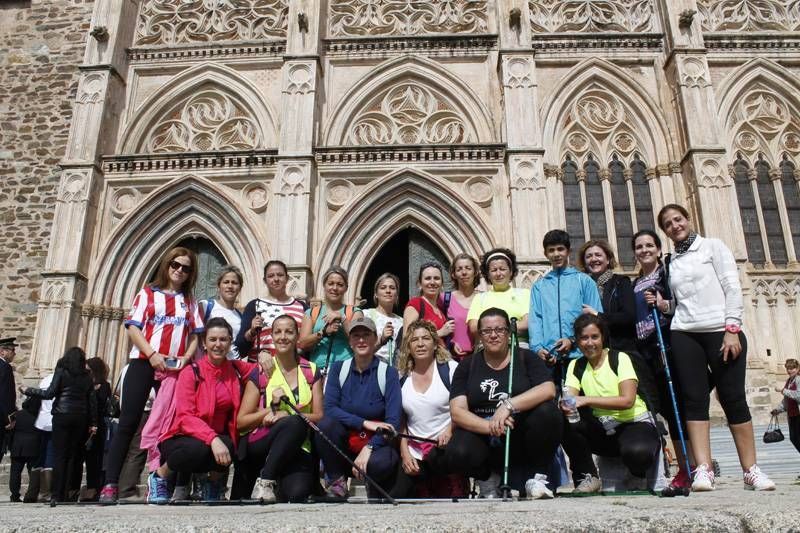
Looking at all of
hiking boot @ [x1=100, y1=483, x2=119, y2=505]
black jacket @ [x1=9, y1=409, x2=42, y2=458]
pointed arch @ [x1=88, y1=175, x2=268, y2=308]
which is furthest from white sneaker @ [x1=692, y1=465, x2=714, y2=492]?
pointed arch @ [x1=88, y1=175, x2=268, y2=308]

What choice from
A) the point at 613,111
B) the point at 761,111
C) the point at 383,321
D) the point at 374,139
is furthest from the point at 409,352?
the point at 761,111

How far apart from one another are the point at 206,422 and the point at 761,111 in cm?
1325

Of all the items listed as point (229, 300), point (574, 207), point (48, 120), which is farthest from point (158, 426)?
point (48, 120)

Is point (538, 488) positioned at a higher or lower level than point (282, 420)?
lower

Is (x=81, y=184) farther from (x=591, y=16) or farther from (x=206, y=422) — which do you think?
(x=591, y=16)

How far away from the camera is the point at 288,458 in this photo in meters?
4.20

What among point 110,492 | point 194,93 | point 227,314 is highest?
point 194,93

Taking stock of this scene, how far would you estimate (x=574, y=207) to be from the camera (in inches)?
478

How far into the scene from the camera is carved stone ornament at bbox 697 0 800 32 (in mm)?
13344

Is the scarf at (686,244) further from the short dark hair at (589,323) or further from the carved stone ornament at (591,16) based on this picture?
the carved stone ornament at (591,16)

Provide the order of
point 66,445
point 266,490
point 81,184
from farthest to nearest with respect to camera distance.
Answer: point 81,184 → point 66,445 → point 266,490

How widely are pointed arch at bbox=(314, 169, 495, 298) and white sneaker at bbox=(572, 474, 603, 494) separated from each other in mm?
7396

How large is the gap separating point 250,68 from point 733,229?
10.5m

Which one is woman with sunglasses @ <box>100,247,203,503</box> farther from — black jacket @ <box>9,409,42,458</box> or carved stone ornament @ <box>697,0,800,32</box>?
carved stone ornament @ <box>697,0,800,32</box>
